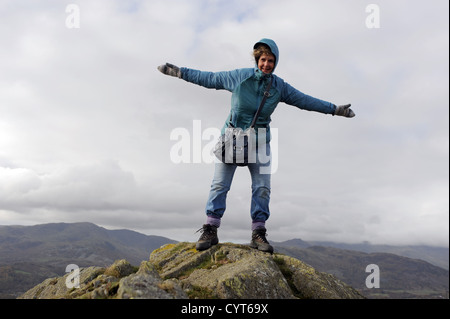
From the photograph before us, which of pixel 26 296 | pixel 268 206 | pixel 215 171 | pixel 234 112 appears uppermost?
pixel 234 112

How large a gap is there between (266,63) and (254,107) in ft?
4.14

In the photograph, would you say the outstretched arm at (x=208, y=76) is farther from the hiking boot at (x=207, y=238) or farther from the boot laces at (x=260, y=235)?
the boot laces at (x=260, y=235)

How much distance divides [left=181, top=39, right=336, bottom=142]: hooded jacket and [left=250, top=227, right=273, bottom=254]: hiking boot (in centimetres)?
278

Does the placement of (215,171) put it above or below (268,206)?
above

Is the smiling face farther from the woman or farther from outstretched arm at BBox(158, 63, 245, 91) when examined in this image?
outstretched arm at BBox(158, 63, 245, 91)

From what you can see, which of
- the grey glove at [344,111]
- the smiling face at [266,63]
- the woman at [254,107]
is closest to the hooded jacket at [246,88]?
the woman at [254,107]

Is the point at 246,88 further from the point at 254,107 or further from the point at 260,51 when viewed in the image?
the point at 260,51

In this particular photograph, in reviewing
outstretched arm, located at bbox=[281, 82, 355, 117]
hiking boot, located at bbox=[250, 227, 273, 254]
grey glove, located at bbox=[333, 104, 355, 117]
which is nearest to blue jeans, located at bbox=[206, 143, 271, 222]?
hiking boot, located at bbox=[250, 227, 273, 254]

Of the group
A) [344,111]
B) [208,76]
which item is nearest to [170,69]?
[208,76]

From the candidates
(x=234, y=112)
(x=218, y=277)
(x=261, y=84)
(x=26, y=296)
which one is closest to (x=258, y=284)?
(x=218, y=277)

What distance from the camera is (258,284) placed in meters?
6.41
